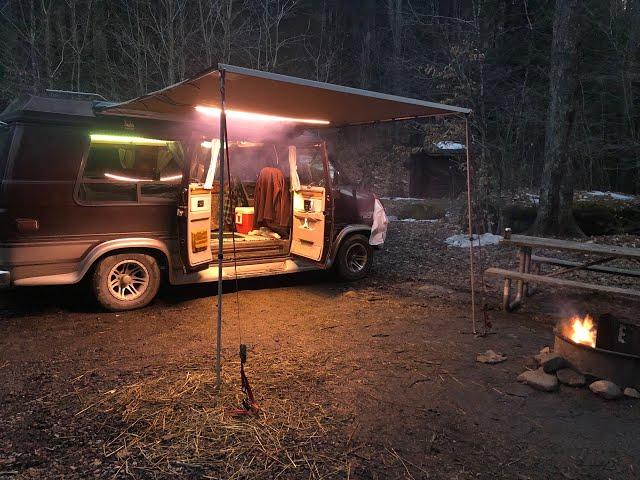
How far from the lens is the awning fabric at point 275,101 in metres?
4.20

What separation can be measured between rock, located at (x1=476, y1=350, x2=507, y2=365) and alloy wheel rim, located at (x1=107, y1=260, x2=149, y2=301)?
393 cm

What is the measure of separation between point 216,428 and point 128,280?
10.7ft

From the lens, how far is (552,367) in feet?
13.5

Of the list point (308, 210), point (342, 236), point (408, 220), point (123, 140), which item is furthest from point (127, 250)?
point (408, 220)

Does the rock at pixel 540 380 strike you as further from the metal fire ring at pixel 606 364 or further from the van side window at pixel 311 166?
the van side window at pixel 311 166

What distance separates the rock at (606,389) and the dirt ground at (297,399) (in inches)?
2.4

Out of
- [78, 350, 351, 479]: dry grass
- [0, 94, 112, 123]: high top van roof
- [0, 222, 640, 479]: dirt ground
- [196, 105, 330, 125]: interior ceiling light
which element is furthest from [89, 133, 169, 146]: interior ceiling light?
[78, 350, 351, 479]: dry grass

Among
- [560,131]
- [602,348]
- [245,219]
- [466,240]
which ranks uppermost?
[560,131]

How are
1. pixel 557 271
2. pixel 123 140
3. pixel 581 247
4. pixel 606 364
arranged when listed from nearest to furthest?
pixel 606 364 → pixel 581 247 → pixel 123 140 → pixel 557 271

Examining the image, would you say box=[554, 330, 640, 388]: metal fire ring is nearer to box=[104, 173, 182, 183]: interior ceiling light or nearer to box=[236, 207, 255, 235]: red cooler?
box=[104, 173, 182, 183]: interior ceiling light

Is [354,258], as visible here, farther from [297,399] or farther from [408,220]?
[408,220]

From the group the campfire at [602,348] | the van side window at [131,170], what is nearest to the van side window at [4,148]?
the van side window at [131,170]

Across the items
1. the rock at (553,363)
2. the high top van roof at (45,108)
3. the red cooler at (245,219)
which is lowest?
the rock at (553,363)

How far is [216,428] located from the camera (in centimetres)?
325
